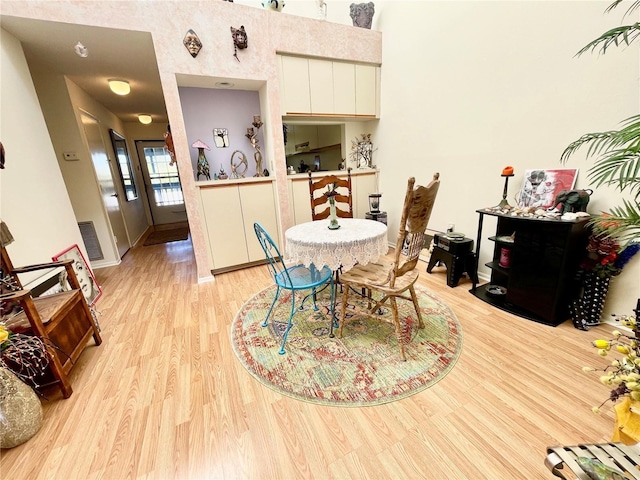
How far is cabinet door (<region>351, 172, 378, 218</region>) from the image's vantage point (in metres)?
3.63

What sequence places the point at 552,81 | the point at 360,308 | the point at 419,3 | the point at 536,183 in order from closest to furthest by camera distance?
1. the point at 552,81
2. the point at 536,183
3. the point at 360,308
4. the point at 419,3

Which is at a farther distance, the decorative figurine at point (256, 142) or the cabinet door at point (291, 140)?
the cabinet door at point (291, 140)

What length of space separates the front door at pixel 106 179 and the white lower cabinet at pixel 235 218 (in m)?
1.91

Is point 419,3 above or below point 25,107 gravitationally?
above

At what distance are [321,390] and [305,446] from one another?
0.30 metres

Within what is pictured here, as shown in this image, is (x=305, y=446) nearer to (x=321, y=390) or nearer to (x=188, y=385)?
(x=321, y=390)

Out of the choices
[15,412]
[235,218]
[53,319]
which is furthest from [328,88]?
[15,412]

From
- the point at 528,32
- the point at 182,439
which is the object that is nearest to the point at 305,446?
the point at 182,439

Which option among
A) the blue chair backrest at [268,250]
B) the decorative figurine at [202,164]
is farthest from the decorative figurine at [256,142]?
the blue chair backrest at [268,250]

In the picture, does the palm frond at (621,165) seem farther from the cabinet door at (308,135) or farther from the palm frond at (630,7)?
the cabinet door at (308,135)

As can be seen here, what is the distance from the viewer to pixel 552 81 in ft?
6.14

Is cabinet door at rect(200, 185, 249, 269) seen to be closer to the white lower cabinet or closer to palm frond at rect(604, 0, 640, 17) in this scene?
the white lower cabinet

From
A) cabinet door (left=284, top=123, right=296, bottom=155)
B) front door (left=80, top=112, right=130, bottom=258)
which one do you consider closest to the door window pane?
front door (left=80, top=112, right=130, bottom=258)

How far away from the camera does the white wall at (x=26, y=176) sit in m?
1.91
